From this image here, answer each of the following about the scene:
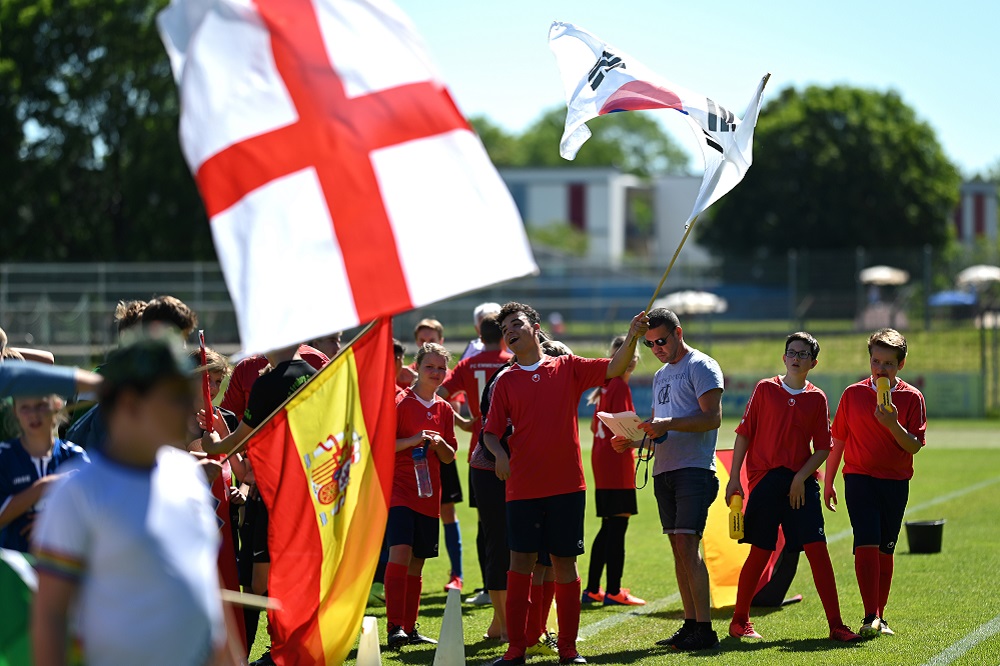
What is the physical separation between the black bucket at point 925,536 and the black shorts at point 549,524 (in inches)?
200

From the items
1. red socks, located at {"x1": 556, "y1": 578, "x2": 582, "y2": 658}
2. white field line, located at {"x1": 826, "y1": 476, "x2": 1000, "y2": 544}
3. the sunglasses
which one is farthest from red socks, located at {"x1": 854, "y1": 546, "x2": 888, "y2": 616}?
white field line, located at {"x1": 826, "y1": 476, "x2": 1000, "y2": 544}

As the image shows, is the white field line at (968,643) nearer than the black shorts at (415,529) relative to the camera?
Yes

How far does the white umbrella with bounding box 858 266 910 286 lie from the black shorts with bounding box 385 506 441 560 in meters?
27.5

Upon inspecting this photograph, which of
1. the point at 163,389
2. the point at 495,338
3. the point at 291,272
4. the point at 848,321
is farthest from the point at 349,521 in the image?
the point at 848,321

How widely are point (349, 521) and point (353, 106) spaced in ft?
6.08

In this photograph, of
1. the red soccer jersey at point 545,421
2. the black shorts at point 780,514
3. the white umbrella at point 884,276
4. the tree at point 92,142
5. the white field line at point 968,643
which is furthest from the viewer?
the tree at point 92,142

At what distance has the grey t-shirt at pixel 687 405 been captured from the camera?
25.3ft

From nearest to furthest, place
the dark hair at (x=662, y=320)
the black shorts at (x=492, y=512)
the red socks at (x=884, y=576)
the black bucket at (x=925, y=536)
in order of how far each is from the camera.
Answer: the dark hair at (x=662, y=320)
the red socks at (x=884, y=576)
the black shorts at (x=492, y=512)
the black bucket at (x=925, y=536)

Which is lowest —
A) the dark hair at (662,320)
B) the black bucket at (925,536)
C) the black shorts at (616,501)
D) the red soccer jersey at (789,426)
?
the black bucket at (925,536)

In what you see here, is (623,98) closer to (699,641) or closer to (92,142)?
(699,641)

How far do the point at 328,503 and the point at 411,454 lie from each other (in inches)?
101

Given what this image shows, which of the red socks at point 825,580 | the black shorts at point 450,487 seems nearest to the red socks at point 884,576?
the red socks at point 825,580

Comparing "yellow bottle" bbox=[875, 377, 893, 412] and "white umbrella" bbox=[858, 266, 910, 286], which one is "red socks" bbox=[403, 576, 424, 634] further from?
"white umbrella" bbox=[858, 266, 910, 286]

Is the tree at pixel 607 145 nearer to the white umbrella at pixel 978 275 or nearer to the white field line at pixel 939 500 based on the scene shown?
the white umbrella at pixel 978 275
